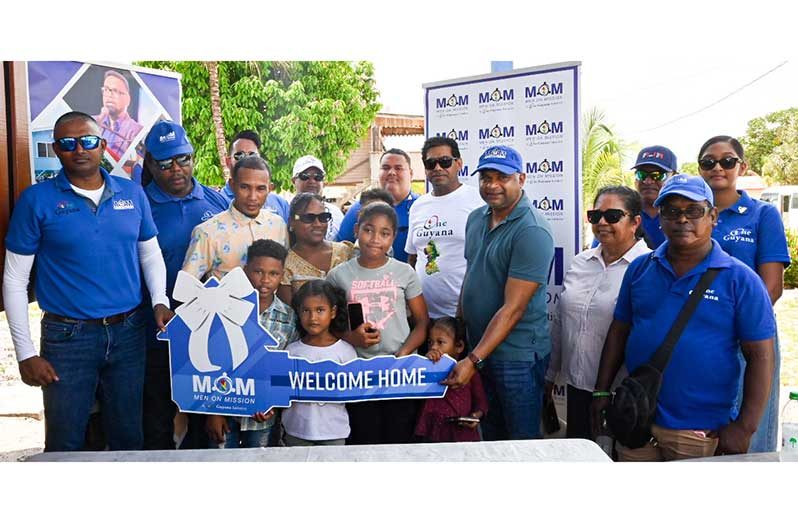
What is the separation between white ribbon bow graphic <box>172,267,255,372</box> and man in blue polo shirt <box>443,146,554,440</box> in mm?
1106

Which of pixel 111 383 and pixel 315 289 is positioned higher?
pixel 315 289

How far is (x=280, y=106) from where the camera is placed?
3605 mm

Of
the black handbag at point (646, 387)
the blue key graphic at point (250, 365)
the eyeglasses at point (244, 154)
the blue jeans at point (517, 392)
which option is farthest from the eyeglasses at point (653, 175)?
the eyeglasses at point (244, 154)

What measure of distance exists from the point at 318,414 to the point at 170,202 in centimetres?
137

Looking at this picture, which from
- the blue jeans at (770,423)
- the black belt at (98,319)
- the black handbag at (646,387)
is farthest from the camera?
the black belt at (98,319)

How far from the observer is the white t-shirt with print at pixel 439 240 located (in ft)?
12.2

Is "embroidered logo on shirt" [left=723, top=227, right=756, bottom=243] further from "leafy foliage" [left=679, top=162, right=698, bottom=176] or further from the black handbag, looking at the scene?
the black handbag

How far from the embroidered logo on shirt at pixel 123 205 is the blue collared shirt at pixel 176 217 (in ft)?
0.43

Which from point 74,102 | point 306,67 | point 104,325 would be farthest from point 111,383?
point 306,67

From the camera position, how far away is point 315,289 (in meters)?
3.57

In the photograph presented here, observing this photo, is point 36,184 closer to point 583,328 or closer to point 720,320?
point 583,328

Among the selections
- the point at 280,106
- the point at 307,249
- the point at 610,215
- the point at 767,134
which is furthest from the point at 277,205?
the point at 767,134

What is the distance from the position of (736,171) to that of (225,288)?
274 centimetres

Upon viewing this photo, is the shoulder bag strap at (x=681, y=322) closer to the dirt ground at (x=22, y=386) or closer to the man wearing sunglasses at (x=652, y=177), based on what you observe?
the man wearing sunglasses at (x=652, y=177)
